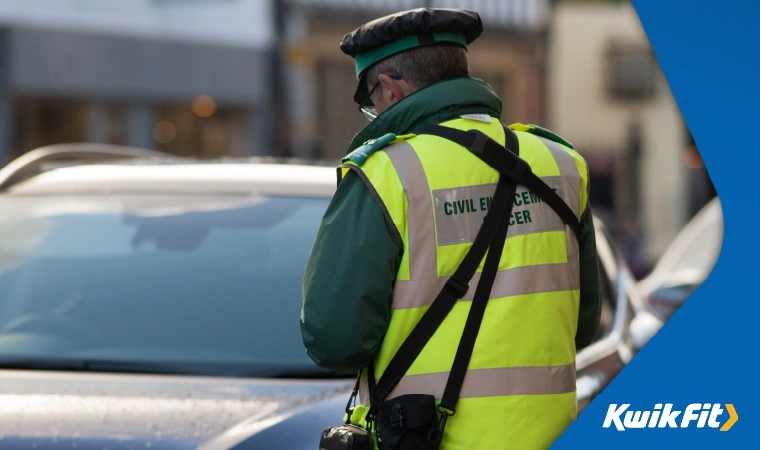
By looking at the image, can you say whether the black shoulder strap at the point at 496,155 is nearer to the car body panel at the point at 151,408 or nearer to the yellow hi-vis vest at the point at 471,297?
the yellow hi-vis vest at the point at 471,297

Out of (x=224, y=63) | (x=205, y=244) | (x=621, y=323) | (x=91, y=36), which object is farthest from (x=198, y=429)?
(x=224, y=63)

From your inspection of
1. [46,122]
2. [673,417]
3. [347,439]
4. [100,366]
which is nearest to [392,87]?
[347,439]

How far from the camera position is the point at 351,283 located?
229 centimetres

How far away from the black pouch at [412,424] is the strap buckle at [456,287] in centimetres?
19

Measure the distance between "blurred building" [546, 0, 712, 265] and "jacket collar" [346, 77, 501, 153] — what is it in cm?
2930

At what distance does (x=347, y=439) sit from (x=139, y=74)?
18.3 m

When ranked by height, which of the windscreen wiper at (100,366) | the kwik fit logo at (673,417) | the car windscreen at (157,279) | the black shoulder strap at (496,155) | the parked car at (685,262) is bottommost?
the parked car at (685,262)

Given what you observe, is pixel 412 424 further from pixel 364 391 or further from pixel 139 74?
pixel 139 74

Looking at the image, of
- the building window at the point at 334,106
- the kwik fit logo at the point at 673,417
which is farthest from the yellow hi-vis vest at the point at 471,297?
the building window at the point at 334,106

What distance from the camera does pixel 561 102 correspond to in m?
33.1

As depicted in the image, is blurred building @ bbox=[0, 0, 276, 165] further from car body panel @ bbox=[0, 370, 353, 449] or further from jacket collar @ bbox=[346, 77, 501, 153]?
jacket collar @ bbox=[346, 77, 501, 153]

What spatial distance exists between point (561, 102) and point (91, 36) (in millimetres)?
16369

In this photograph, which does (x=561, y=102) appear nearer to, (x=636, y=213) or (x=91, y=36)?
(x=636, y=213)

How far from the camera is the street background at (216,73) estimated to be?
1858cm
